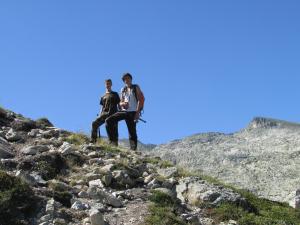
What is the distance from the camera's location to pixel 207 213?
12812 millimetres

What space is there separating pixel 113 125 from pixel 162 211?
291 inches

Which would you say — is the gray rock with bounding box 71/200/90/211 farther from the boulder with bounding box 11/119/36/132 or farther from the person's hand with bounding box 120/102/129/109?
the boulder with bounding box 11/119/36/132

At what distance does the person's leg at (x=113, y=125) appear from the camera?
18.9m

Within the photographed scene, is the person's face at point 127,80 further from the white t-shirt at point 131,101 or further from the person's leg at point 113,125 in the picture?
the person's leg at point 113,125

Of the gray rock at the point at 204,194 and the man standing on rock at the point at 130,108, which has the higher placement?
the man standing on rock at the point at 130,108

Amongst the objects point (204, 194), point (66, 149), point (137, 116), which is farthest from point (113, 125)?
point (204, 194)

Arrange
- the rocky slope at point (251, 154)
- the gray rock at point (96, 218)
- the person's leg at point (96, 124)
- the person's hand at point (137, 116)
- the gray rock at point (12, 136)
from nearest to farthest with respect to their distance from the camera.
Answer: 1. the gray rock at point (96, 218)
2. the gray rock at point (12, 136)
3. the person's hand at point (137, 116)
4. the person's leg at point (96, 124)
5. the rocky slope at point (251, 154)

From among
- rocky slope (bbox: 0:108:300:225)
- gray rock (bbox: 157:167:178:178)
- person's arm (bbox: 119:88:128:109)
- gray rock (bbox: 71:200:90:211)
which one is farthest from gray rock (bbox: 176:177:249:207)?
person's arm (bbox: 119:88:128:109)

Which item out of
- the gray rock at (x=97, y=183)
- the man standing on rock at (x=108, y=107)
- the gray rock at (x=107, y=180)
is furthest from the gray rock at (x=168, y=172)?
the man standing on rock at (x=108, y=107)

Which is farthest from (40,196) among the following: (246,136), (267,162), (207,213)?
(246,136)

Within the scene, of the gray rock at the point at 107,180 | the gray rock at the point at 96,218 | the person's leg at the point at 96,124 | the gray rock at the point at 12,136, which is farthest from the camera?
the person's leg at the point at 96,124

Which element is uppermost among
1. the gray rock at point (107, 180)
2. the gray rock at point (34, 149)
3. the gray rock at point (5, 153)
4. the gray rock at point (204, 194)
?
the gray rock at point (34, 149)

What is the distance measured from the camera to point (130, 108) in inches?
734

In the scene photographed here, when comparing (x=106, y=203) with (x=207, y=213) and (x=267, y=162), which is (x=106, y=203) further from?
(x=267, y=162)
